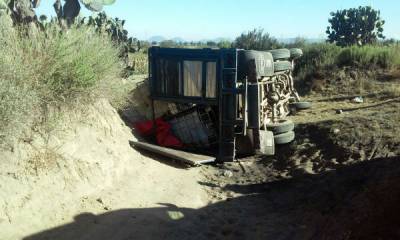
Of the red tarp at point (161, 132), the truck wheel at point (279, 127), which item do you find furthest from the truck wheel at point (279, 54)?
the red tarp at point (161, 132)

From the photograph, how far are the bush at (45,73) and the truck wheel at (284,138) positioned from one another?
3993mm

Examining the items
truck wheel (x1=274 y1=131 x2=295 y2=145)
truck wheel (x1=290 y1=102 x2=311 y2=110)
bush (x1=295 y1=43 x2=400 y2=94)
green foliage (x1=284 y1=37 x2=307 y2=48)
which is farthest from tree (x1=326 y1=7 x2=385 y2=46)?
truck wheel (x1=274 y1=131 x2=295 y2=145)

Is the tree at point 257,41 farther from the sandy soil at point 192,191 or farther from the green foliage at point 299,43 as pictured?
the sandy soil at point 192,191

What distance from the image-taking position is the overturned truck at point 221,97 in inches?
402

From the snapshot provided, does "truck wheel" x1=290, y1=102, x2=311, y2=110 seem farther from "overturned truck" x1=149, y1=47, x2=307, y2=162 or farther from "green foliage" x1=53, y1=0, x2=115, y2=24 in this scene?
"green foliage" x1=53, y1=0, x2=115, y2=24

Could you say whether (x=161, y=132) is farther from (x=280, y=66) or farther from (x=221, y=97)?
(x=280, y=66)

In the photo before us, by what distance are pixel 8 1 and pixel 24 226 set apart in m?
7.67

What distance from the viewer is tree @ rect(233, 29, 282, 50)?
88.4 ft

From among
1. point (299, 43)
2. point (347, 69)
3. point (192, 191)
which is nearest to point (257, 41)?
point (299, 43)

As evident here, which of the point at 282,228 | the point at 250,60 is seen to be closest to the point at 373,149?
the point at 250,60

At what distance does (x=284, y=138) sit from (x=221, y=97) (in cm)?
185

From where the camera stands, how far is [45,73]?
24.0 feet

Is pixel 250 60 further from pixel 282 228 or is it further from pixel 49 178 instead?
pixel 49 178

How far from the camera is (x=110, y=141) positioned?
28.3 feet
